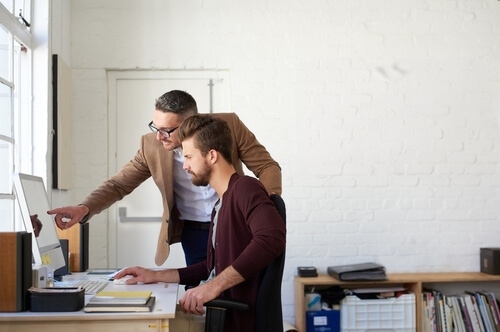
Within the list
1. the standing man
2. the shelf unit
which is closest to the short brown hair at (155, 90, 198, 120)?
the standing man

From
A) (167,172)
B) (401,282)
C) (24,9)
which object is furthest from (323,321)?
(24,9)

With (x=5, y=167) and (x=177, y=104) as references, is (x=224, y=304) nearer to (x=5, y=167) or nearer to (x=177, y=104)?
(x=177, y=104)

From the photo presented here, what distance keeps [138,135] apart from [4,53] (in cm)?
115

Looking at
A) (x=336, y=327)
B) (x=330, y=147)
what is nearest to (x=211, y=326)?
(x=336, y=327)

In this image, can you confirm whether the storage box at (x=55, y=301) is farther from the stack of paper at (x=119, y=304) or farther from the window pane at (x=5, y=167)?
the window pane at (x=5, y=167)

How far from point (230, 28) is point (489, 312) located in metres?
2.67

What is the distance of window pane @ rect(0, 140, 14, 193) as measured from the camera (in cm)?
311

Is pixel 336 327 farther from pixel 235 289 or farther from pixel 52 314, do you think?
pixel 52 314

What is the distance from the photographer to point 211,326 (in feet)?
6.22

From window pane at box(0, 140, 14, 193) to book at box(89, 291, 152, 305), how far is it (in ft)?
4.80

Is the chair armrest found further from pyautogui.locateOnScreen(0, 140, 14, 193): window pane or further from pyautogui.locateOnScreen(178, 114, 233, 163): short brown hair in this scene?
pyautogui.locateOnScreen(0, 140, 14, 193): window pane

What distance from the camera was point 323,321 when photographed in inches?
153

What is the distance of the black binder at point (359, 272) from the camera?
12.8 ft

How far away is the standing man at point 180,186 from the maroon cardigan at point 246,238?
0.60 m
